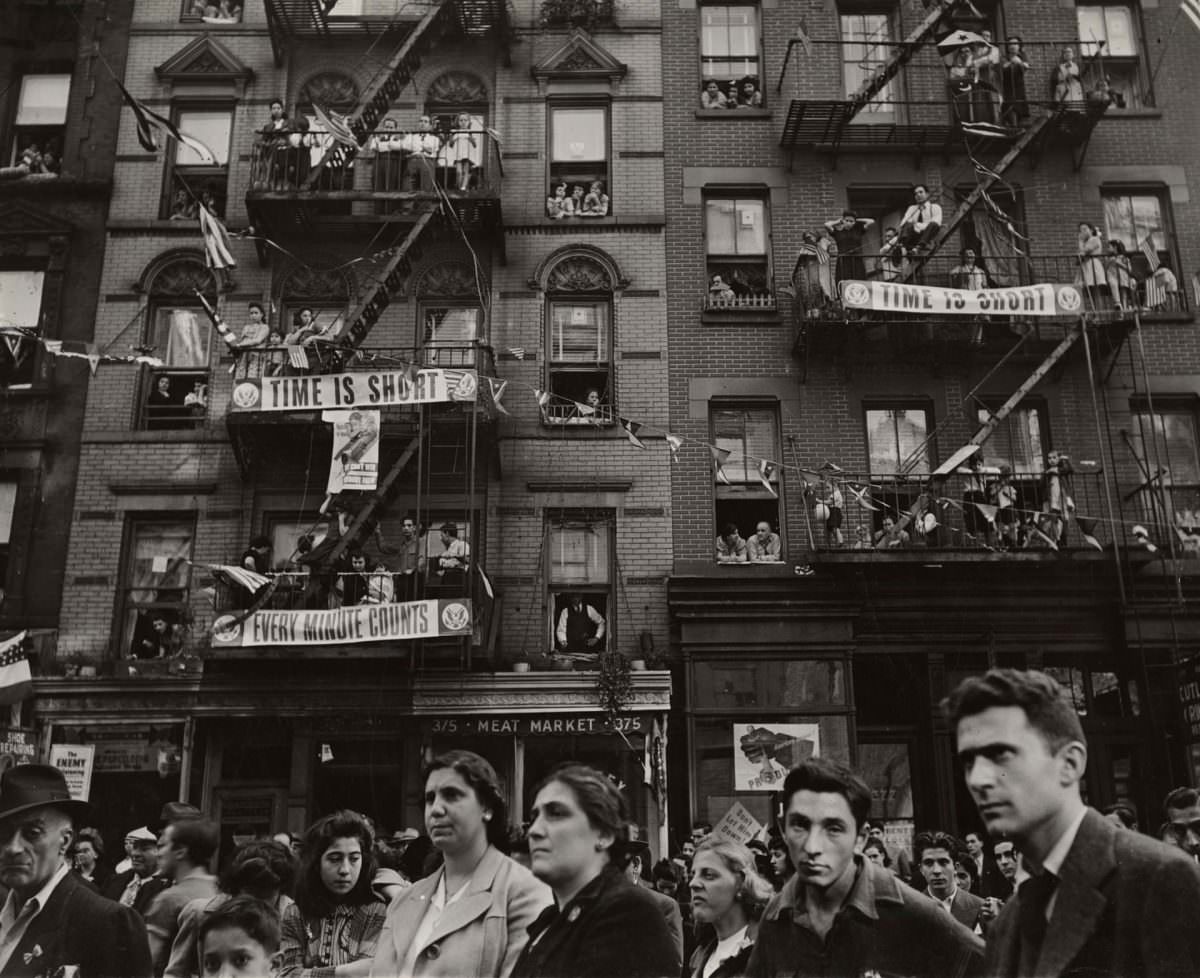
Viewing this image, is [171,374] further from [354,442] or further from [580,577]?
[580,577]

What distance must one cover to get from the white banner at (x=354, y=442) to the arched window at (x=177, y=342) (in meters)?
2.84

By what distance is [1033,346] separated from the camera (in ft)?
57.0

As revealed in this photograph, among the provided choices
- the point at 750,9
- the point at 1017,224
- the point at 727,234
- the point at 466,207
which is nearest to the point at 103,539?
the point at 466,207

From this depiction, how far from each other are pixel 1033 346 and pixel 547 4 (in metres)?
10.2

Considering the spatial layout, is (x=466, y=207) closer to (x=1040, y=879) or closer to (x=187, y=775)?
(x=187, y=775)

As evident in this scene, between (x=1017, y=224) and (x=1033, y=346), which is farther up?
(x=1017, y=224)

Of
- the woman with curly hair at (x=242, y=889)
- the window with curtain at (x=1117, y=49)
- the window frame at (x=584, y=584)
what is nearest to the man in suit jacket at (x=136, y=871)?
the woman with curly hair at (x=242, y=889)

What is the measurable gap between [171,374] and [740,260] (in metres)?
9.44

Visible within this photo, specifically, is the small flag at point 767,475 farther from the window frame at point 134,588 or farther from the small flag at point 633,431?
the window frame at point 134,588

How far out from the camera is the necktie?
110 inches

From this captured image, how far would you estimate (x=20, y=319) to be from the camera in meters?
17.9

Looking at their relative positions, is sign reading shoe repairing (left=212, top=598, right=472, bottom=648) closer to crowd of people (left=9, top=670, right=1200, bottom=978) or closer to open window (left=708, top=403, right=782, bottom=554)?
open window (left=708, top=403, right=782, bottom=554)

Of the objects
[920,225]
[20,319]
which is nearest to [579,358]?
[920,225]

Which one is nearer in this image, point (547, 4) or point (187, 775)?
point (187, 775)
